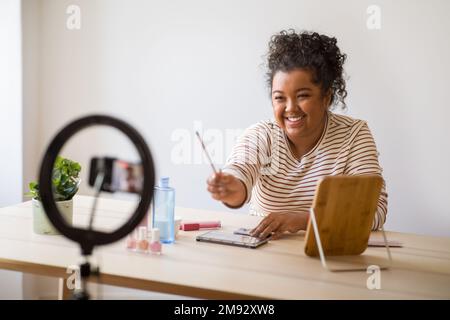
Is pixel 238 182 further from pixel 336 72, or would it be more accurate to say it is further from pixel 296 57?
pixel 336 72

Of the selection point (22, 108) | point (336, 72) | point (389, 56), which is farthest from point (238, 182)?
point (22, 108)

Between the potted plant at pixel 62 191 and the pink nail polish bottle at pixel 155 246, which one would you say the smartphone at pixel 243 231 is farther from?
the potted plant at pixel 62 191

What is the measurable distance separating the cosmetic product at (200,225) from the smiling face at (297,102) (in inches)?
17.1

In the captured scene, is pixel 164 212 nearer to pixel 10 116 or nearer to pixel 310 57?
pixel 310 57

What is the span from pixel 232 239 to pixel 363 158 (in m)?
0.58

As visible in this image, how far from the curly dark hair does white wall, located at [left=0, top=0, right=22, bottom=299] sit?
1.42 m

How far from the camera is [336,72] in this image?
1.91 m

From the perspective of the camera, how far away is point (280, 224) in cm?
155

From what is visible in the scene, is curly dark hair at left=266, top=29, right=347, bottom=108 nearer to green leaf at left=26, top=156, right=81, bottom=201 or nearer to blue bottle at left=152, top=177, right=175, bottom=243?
blue bottle at left=152, top=177, right=175, bottom=243

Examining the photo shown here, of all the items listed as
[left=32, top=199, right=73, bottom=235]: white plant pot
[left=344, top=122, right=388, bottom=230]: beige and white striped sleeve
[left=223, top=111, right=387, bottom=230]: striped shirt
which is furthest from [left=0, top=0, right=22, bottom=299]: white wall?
[left=344, top=122, right=388, bottom=230]: beige and white striped sleeve

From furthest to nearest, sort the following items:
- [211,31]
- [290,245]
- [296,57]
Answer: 1. [211,31]
2. [296,57]
3. [290,245]
